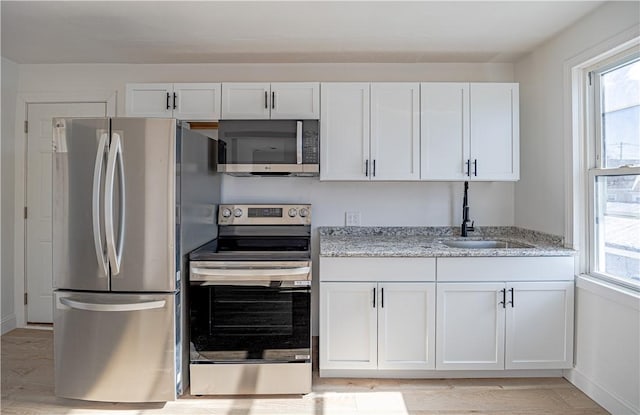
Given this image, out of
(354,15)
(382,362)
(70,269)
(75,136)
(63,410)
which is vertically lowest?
(63,410)

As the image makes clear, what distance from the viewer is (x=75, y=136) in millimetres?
1963

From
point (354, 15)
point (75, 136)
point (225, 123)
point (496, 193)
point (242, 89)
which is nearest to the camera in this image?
point (75, 136)

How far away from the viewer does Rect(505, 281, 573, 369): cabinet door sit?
2.27m

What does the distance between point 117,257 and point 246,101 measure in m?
1.38

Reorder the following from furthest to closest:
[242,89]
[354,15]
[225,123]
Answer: [242,89]
[225,123]
[354,15]

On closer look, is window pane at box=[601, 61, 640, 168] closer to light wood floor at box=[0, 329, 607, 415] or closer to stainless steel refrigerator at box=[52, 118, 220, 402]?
light wood floor at box=[0, 329, 607, 415]

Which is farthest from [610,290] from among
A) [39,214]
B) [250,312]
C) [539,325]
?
[39,214]

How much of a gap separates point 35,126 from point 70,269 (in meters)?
1.90

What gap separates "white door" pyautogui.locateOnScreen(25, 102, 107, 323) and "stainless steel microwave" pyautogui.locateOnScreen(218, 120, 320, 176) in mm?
1833

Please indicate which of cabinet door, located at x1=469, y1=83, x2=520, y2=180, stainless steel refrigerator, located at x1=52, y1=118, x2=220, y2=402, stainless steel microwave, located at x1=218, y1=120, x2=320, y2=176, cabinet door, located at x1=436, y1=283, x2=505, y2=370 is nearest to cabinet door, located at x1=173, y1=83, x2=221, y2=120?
stainless steel microwave, located at x1=218, y1=120, x2=320, y2=176

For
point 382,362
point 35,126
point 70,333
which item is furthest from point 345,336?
point 35,126

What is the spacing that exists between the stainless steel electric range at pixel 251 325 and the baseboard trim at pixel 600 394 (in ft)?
5.61

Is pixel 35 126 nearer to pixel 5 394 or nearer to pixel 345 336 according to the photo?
pixel 5 394

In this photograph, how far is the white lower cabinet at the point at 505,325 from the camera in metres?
2.27
